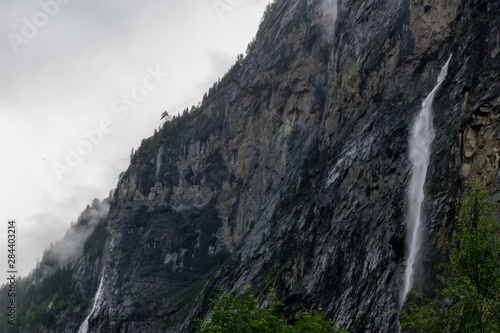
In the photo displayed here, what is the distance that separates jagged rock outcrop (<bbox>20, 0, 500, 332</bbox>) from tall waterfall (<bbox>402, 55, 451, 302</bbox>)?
1.03 meters

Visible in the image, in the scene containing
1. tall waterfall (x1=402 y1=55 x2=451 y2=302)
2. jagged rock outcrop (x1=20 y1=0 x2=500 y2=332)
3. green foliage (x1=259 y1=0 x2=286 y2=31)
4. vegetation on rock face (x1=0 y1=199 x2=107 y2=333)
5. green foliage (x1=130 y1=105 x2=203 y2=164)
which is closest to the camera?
tall waterfall (x1=402 y1=55 x2=451 y2=302)

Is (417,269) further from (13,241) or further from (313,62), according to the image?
(313,62)

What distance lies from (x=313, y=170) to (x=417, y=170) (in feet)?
86.9

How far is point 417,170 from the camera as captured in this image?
46.9 metres

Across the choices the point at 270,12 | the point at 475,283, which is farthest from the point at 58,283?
the point at 475,283

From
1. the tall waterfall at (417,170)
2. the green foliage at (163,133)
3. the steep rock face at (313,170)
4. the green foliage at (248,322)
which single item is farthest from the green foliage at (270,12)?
the green foliage at (248,322)

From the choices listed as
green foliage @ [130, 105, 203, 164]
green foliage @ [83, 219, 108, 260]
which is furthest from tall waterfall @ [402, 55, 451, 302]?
green foliage @ [83, 219, 108, 260]

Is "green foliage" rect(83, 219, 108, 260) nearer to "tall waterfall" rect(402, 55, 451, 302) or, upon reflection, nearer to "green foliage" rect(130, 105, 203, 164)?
"green foliage" rect(130, 105, 203, 164)

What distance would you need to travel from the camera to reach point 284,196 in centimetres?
7706

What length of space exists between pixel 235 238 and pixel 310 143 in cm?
2464

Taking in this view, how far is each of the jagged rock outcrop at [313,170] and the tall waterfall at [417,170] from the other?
1.03 metres

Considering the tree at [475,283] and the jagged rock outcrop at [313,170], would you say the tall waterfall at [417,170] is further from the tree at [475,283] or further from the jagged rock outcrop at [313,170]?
the tree at [475,283]

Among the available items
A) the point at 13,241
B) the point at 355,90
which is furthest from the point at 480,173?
the point at 13,241

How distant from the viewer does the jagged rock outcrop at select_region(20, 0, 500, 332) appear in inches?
1682
